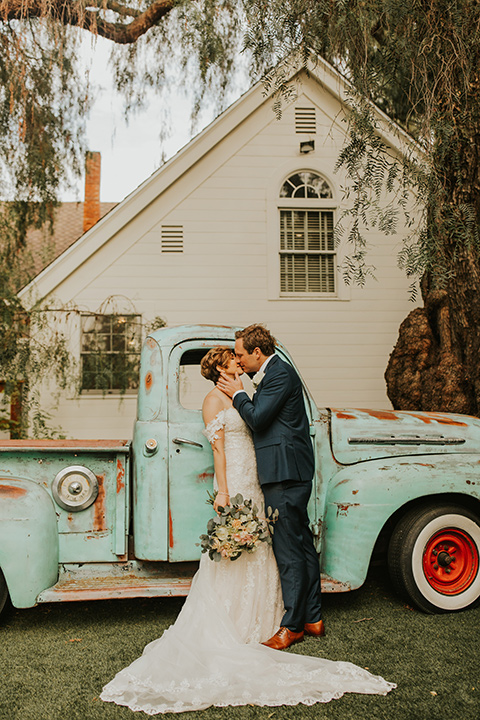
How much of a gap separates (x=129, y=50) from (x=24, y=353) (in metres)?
4.60

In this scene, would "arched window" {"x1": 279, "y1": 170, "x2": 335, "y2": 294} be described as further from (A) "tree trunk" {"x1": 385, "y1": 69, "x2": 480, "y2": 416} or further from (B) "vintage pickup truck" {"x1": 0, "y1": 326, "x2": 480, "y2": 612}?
(B) "vintage pickup truck" {"x1": 0, "y1": 326, "x2": 480, "y2": 612}

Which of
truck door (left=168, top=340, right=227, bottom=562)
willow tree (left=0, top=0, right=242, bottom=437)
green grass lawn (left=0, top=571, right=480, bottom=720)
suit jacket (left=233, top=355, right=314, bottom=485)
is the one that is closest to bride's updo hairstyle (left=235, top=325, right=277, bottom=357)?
suit jacket (left=233, top=355, right=314, bottom=485)

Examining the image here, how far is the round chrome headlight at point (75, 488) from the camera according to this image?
4.21m

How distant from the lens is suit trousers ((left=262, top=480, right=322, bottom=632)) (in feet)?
12.8

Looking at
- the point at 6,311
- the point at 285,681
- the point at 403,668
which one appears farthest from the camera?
the point at 6,311

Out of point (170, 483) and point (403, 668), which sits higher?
point (170, 483)

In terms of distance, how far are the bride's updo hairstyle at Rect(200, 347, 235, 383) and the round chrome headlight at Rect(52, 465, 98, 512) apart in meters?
1.09

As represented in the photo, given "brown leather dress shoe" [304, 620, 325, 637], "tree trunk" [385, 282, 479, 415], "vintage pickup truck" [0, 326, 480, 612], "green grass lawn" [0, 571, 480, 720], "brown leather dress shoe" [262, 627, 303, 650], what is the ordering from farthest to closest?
"tree trunk" [385, 282, 479, 415]
"vintage pickup truck" [0, 326, 480, 612]
"brown leather dress shoe" [304, 620, 325, 637]
"brown leather dress shoe" [262, 627, 303, 650]
"green grass lawn" [0, 571, 480, 720]

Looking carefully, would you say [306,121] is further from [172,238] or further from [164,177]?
[172,238]

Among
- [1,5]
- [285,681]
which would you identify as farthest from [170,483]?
[1,5]

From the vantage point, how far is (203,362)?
4270 mm

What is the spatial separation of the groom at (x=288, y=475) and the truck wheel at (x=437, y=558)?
2.25ft

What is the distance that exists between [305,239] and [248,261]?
990 mm

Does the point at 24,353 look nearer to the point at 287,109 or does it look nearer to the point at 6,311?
the point at 6,311
